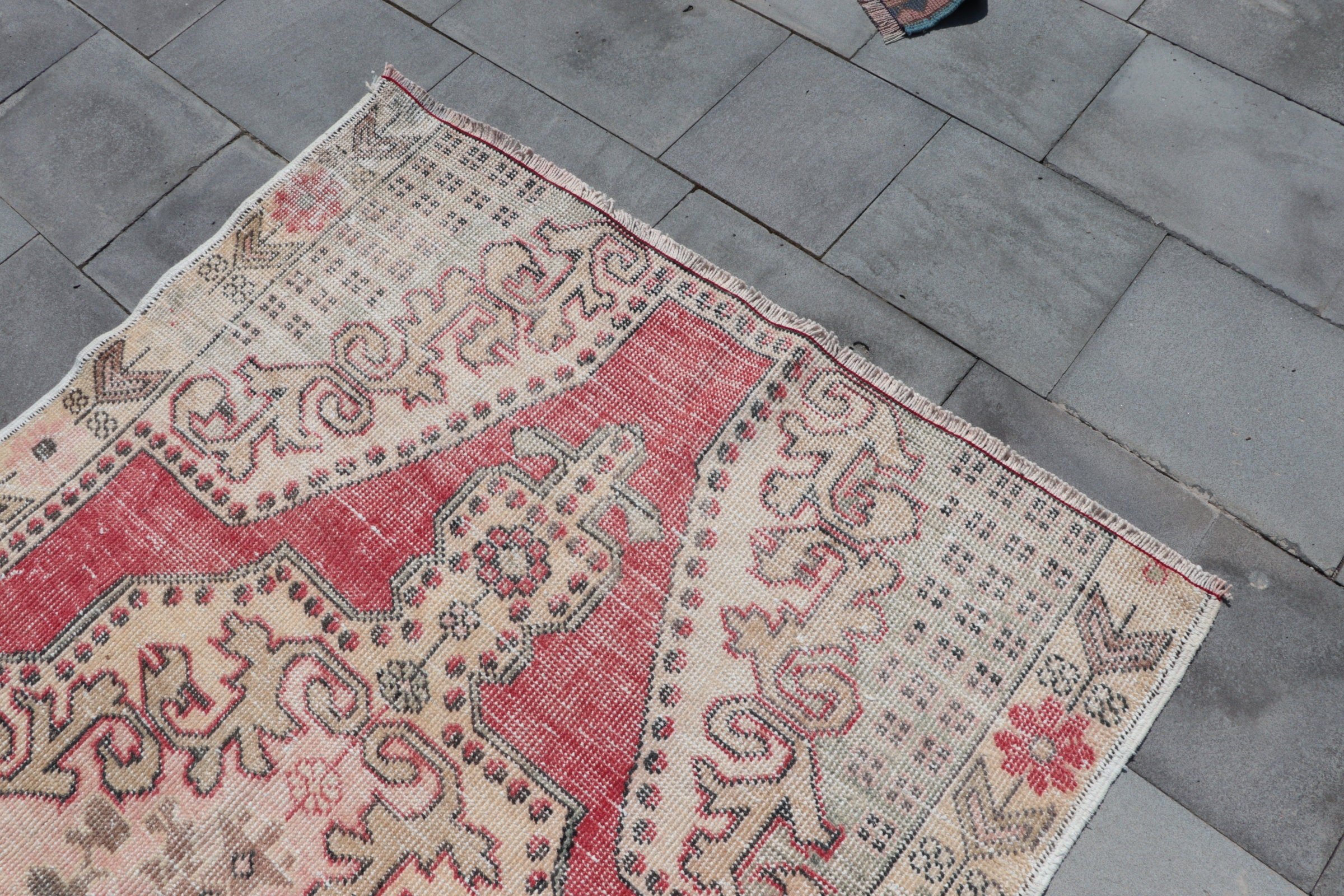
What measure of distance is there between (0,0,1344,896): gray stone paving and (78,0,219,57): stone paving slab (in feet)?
0.05

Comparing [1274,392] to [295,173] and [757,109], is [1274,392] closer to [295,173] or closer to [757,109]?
[757,109]

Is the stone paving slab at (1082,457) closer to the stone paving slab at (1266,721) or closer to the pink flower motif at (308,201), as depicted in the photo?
the stone paving slab at (1266,721)

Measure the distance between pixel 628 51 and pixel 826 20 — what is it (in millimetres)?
740

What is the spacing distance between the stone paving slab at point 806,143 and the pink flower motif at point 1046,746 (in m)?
1.53

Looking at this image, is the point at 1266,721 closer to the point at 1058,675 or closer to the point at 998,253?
the point at 1058,675

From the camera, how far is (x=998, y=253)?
2910 mm

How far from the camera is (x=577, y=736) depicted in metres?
2.31

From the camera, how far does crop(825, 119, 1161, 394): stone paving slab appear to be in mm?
2791

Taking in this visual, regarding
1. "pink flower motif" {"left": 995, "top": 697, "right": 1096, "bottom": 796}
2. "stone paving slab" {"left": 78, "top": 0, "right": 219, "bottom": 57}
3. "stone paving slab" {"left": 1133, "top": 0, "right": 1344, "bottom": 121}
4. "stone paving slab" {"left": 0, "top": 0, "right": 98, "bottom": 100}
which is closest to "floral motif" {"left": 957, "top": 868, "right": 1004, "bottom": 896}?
"pink flower motif" {"left": 995, "top": 697, "right": 1096, "bottom": 796}

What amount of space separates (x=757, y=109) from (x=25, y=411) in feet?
8.35

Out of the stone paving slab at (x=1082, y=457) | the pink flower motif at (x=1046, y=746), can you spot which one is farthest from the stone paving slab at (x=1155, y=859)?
the stone paving slab at (x=1082, y=457)

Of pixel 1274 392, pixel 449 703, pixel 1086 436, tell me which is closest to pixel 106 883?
pixel 449 703

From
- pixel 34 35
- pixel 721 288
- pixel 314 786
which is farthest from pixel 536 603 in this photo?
pixel 34 35

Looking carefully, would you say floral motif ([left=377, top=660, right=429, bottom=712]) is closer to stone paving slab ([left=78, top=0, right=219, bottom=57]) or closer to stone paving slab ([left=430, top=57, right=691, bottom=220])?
stone paving slab ([left=430, top=57, right=691, bottom=220])
